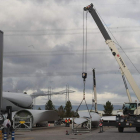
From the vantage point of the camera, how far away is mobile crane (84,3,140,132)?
32.2 meters

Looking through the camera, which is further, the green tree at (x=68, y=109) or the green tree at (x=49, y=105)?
the green tree at (x=49, y=105)

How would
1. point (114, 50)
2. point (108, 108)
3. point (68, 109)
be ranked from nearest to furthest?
point (114, 50)
point (108, 108)
point (68, 109)

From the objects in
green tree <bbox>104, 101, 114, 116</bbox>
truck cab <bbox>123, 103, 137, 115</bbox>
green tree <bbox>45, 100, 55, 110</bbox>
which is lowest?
truck cab <bbox>123, 103, 137, 115</bbox>

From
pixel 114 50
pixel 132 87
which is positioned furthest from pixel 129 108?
pixel 114 50

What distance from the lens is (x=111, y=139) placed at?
2450 centimetres

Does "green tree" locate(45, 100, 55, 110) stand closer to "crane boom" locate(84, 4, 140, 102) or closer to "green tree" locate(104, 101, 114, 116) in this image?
"green tree" locate(104, 101, 114, 116)

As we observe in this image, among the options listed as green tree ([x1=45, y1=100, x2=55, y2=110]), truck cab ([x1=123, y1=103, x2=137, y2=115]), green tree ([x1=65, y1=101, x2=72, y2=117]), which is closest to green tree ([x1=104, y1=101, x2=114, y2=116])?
green tree ([x1=65, y1=101, x2=72, y2=117])

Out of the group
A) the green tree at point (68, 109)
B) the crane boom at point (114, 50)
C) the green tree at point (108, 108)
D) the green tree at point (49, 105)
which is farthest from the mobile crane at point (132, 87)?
the green tree at point (49, 105)

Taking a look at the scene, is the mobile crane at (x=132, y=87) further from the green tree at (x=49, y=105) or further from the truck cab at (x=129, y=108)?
the green tree at (x=49, y=105)

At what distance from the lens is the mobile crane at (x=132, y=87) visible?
32.2 metres

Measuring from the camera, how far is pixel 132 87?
36.1m

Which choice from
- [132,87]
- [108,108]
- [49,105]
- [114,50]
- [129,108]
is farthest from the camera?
[49,105]

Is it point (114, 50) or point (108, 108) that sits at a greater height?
point (114, 50)

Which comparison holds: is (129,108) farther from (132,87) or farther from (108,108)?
(108,108)
